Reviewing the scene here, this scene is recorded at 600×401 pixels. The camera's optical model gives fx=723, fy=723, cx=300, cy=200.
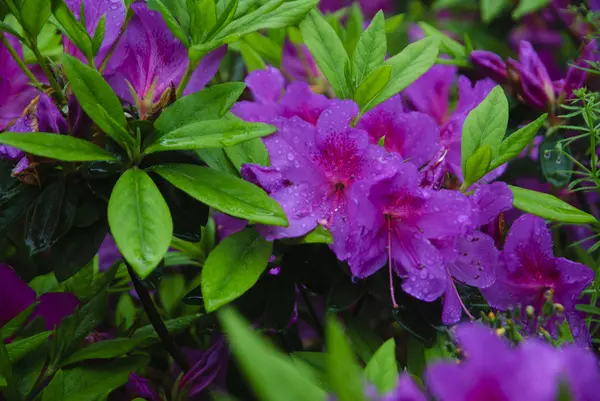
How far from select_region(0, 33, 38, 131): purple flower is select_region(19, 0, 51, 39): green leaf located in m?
0.12

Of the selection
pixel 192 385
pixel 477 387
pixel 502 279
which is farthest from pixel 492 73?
pixel 477 387

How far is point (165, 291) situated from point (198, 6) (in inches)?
17.5

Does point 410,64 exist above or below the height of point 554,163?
above

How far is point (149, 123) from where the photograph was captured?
2.31 feet

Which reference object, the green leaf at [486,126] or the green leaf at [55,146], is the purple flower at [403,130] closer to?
the green leaf at [486,126]

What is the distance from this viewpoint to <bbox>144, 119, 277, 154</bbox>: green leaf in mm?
657

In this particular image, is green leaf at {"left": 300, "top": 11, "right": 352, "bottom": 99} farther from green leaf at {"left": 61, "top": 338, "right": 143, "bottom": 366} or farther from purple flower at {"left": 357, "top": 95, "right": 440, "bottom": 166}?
green leaf at {"left": 61, "top": 338, "right": 143, "bottom": 366}

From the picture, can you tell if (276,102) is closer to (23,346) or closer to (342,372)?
(23,346)

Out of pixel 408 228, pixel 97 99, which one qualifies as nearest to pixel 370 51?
pixel 408 228

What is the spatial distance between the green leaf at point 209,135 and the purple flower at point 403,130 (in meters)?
0.18

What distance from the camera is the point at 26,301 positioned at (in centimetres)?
83

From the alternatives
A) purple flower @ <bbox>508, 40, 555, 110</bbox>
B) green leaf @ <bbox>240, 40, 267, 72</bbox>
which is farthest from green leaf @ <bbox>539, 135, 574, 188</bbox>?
green leaf @ <bbox>240, 40, 267, 72</bbox>

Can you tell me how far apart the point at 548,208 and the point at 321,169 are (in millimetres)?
247

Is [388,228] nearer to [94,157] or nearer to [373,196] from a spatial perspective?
[373,196]
